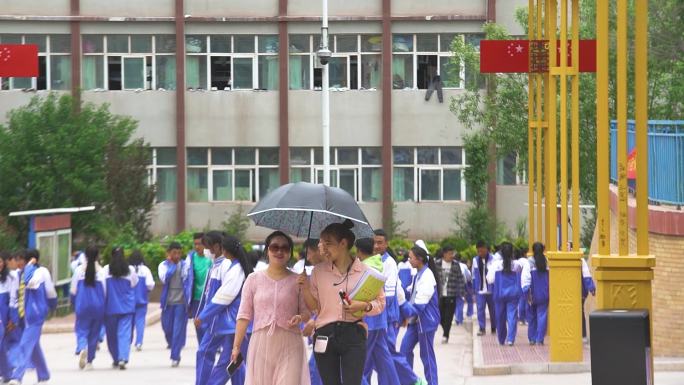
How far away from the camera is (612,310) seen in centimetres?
1044

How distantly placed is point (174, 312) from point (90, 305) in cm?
152

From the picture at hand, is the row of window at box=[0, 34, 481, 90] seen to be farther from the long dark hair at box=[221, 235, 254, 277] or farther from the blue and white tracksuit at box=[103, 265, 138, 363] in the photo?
the long dark hair at box=[221, 235, 254, 277]

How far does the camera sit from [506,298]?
23.2 meters

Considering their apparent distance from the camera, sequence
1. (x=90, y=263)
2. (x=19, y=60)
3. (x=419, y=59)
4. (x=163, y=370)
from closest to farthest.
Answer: (x=19, y=60) → (x=90, y=263) → (x=163, y=370) → (x=419, y=59)

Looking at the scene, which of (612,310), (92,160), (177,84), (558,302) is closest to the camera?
(612,310)

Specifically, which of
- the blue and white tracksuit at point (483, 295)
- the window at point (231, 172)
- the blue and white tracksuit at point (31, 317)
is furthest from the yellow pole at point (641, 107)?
the window at point (231, 172)

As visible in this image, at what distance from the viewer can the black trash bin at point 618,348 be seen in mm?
9820

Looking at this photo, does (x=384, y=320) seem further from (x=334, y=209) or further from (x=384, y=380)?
(x=334, y=209)

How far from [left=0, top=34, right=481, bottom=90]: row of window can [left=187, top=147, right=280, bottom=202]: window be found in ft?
6.56

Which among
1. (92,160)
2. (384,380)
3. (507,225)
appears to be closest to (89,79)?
(92,160)

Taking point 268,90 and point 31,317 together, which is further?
point 268,90

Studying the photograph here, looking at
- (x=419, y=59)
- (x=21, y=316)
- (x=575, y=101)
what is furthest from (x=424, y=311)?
(x=419, y=59)

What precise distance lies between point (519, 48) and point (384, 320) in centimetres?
766

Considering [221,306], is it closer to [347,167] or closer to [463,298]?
[463,298]
